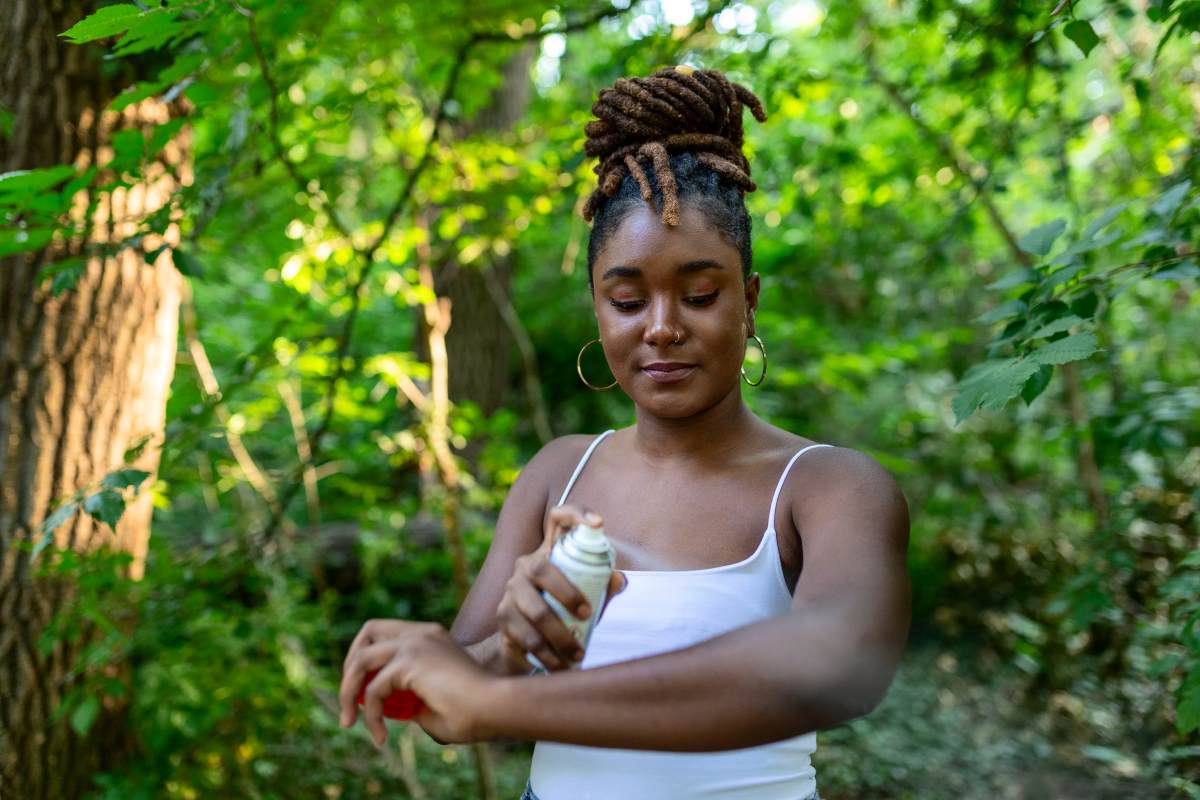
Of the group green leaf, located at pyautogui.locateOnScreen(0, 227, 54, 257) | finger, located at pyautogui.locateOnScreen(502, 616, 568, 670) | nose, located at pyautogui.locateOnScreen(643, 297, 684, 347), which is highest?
green leaf, located at pyautogui.locateOnScreen(0, 227, 54, 257)

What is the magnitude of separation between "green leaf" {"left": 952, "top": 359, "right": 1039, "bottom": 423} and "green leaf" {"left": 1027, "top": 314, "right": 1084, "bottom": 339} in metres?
0.06

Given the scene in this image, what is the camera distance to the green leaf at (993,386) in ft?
5.33

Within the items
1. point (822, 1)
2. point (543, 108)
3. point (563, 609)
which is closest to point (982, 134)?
point (822, 1)

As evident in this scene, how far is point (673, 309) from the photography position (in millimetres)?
1533

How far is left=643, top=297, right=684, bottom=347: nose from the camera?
1.52 m

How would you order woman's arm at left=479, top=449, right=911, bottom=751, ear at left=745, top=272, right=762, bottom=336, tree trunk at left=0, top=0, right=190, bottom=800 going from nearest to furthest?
woman's arm at left=479, top=449, right=911, bottom=751
ear at left=745, top=272, right=762, bottom=336
tree trunk at left=0, top=0, right=190, bottom=800

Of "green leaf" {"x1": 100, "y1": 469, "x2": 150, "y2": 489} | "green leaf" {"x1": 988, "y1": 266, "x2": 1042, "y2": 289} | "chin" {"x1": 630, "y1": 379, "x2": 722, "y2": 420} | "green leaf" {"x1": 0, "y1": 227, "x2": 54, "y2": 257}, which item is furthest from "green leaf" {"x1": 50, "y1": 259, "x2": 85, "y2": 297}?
"green leaf" {"x1": 988, "y1": 266, "x2": 1042, "y2": 289}

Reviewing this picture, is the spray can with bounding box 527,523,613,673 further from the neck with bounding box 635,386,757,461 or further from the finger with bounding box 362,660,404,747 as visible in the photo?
the neck with bounding box 635,386,757,461

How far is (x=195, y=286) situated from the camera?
7.38m

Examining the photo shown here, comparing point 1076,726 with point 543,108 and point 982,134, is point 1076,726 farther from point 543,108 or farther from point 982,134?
point 543,108

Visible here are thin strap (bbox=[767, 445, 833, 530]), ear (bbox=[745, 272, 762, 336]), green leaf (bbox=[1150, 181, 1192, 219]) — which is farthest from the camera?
green leaf (bbox=[1150, 181, 1192, 219])

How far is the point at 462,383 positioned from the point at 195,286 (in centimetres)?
292

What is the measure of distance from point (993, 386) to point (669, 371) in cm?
62

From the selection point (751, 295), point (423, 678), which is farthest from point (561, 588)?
point (751, 295)
